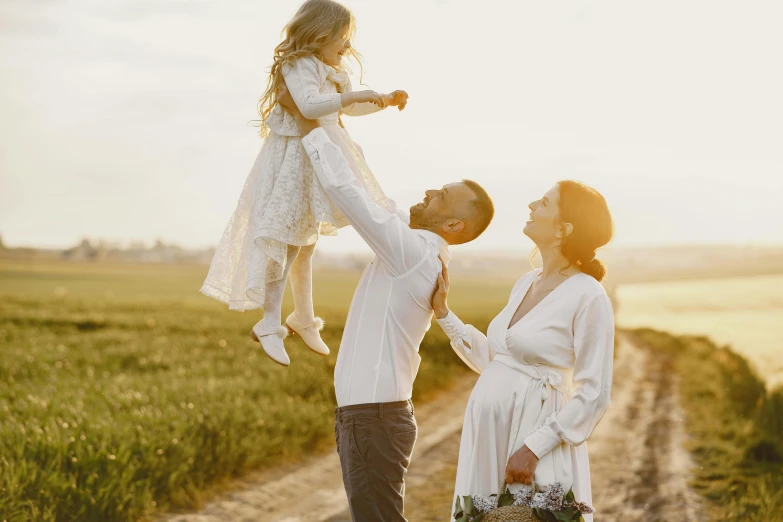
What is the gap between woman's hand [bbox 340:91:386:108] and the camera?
3270mm

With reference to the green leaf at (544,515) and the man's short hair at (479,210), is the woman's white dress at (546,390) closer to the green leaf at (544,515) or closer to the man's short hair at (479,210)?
the green leaf at (544,515)

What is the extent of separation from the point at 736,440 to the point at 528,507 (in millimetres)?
8161

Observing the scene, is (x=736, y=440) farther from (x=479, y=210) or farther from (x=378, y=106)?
(x=378, y=106)

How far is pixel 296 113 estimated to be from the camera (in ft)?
11.1

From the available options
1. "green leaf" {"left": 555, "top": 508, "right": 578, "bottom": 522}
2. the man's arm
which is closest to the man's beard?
the man's arm

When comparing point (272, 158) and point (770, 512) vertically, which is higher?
point (272, 158)

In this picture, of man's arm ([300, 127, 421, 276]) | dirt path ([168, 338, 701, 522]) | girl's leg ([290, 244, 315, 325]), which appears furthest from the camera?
dirt path ([168, 338, 701, 522])

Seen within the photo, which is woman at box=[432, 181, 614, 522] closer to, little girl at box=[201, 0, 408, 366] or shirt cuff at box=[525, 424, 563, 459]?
shirt cuff at box=[525, 424, 563, 459]

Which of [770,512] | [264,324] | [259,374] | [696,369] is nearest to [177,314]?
[259,374]

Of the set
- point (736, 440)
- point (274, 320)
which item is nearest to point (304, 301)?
point (274, 320)

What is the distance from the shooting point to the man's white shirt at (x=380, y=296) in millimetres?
3156

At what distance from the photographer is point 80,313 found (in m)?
20.3

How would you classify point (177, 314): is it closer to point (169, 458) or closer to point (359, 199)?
point (169, 458)

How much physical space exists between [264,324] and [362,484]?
0.82 meters
